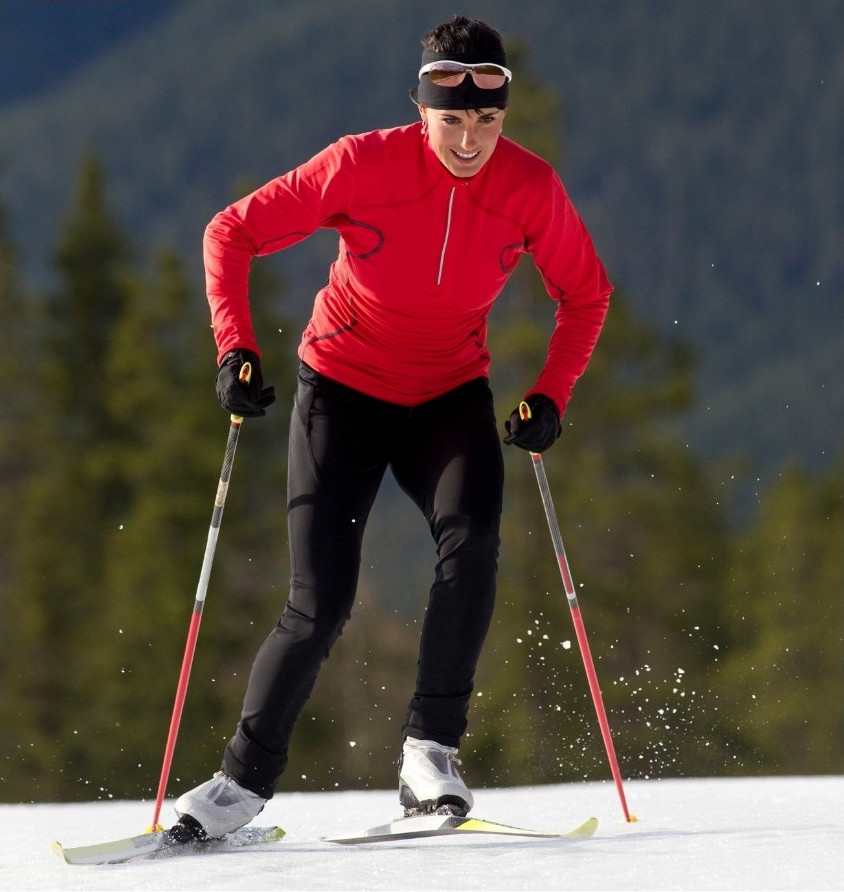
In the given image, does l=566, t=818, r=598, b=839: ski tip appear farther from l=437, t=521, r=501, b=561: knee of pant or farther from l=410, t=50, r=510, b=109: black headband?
l=410, t=50, r=510, b=109: black headband

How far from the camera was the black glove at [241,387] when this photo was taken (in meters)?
3.71

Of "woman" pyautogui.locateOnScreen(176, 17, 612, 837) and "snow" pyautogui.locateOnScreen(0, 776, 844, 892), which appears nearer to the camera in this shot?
"snow" pyautogui.locateOnScreen(0, 776, 844, 892)

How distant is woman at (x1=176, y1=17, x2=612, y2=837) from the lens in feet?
12.3

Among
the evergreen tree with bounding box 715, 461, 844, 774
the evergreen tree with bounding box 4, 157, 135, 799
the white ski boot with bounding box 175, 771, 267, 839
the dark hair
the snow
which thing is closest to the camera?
the snow

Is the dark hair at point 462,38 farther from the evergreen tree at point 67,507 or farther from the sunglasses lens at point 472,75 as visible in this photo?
the evergreen tree at point 67,507

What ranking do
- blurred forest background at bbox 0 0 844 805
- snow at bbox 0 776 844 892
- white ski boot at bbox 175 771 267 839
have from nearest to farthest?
snow at bbox 0 776 844 892 → white ski boot at bbox 175 771 267 839 → blurred forest background at bbox 0 0 844 805

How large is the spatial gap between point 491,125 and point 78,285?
31.3 m

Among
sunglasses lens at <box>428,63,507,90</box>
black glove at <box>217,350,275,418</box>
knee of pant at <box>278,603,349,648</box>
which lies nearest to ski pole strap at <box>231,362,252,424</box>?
black glove at <box>217,350,275,418</box>

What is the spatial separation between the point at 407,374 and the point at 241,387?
0.53 metres

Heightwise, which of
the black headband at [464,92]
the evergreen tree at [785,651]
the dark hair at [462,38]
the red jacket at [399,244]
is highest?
the dark hair at [462,38]

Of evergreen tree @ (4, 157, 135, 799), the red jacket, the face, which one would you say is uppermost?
the face

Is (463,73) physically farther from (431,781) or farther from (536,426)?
(431,781)

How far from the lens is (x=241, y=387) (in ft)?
12.2

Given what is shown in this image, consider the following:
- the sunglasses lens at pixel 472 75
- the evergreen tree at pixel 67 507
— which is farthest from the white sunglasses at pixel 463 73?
the evergreen tree at pixel 67 507
